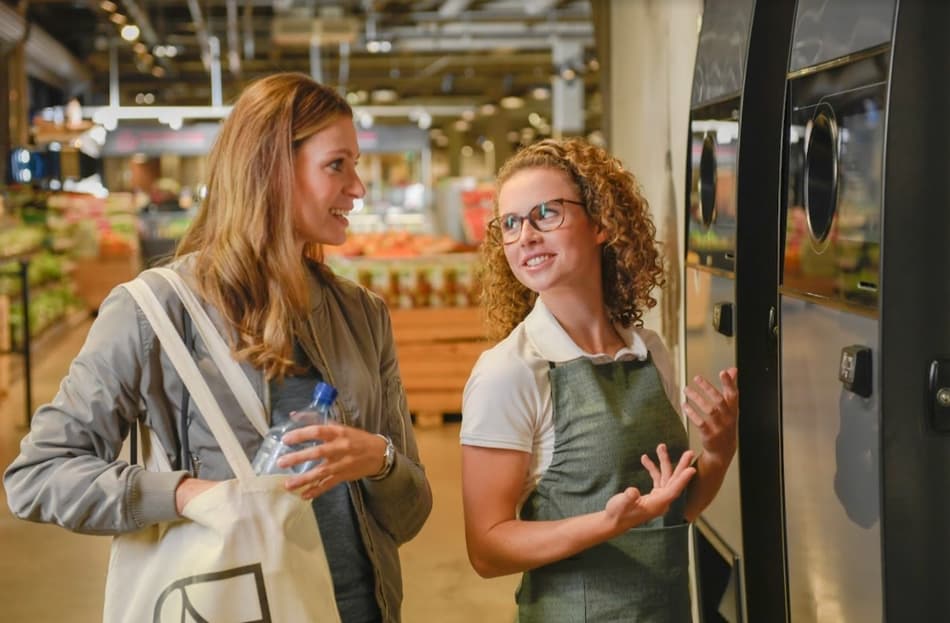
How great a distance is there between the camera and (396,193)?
2622 centimetres

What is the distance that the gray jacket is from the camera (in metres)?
1.89

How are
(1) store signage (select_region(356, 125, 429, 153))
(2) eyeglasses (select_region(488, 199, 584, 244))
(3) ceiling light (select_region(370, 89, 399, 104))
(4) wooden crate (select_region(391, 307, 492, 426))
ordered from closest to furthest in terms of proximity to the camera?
(2) eyeglasses (select_region(488, 199, 584, 244)) → (4) wooden crate (select_region(391, 307, 492, 426)) → (1) store signage (select_region(356, 125, 429, 153)) → (3) ceiling light (select_region(370, 89, 399, 104))

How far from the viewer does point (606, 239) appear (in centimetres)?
226

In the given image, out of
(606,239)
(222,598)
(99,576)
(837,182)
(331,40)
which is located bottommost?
(99,576)

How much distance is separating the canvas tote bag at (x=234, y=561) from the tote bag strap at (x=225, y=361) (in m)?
0.06

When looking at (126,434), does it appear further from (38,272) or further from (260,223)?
(38,272)

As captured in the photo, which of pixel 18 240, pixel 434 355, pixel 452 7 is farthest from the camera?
pixel 452 7

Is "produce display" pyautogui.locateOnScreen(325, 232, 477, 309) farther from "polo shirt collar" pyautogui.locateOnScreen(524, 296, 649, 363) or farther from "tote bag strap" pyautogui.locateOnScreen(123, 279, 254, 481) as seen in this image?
"tote bag strap" pyautogui.locateOnScreen(123, 279, 254, 481)

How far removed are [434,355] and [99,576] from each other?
374cm

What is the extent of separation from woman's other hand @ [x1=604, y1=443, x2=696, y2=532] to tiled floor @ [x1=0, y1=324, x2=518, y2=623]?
317 centimetres

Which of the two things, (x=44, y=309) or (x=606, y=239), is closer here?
(x=606, y=239)

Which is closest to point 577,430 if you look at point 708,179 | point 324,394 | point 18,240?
point 324,394

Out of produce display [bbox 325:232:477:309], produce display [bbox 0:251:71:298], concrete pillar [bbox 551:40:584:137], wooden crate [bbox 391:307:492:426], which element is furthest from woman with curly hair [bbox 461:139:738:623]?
concrete pillar [bbox 551:40:584:137]

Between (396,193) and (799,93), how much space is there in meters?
23.5
